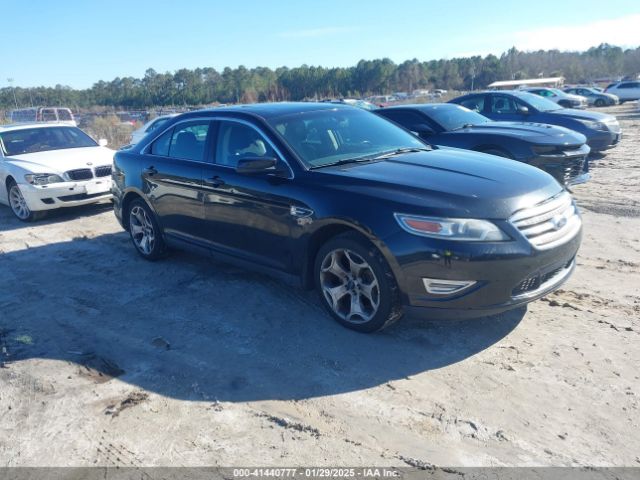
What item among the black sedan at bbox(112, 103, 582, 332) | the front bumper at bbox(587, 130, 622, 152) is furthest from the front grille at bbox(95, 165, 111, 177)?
the front bumper at bbox(587, 130, 622, 152)

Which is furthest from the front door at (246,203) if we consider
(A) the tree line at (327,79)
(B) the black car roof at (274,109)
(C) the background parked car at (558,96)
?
(A) the tree line at (327,79)

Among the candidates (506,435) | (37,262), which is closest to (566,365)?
(506,435)

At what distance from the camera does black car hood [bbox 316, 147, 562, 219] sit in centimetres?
356

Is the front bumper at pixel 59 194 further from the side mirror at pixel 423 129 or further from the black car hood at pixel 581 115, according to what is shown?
the black car hood at pixel 581 115

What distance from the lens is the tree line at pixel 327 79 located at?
57.8 meters

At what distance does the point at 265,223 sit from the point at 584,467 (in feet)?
9.63

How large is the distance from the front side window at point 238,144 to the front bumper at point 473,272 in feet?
5.37

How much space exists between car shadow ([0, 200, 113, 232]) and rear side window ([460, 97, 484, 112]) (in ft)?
26.4

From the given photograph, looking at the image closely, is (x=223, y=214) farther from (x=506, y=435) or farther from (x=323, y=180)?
(x=506, y=435)

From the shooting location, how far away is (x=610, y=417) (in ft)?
9.68

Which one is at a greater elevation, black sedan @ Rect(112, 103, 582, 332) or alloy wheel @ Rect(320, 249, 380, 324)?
black sedan @ Rect(112, 103, 582, 332)

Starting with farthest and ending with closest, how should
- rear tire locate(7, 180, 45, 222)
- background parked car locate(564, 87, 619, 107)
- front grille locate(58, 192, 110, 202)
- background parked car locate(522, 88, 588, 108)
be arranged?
background parked car locate(564, 87, 619, 107)
background parked car locate(522, 88, 588, 108)
rear tire locate(7, 180, 45, 222)
front grille locate(58, 192, 110, 202)

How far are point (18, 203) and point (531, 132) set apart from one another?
342 inches

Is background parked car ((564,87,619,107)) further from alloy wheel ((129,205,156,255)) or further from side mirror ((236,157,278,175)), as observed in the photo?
side mirror ((236,157,278,175))
